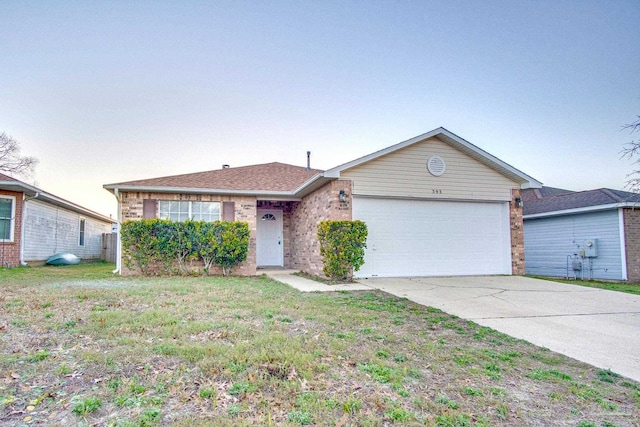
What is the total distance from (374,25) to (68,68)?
9015mm

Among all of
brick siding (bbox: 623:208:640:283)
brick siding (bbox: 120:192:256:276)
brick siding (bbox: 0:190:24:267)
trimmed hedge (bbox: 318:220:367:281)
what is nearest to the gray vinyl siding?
brick siding (bbox: 623:208:640:283)

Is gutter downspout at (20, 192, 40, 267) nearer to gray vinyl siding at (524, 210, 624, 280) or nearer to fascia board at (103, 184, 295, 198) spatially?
fascia board at (103, 184, 295, 198)

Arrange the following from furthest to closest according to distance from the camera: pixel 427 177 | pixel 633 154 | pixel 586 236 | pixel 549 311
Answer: pixel 586 236
pixel 427 177
pixel 633 154
pixel 549 311

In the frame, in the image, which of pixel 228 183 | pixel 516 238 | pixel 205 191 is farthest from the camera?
pixel 228 183

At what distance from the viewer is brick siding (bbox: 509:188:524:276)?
1138cm

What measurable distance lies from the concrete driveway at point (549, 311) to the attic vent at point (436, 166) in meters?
3.10

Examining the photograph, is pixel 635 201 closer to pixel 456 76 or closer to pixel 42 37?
pixel 456 76

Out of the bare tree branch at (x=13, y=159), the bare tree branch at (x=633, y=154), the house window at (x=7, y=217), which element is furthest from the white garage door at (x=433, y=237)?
the bare tree branch at (x=13, y=159)

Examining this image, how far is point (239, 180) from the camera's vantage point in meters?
12.8

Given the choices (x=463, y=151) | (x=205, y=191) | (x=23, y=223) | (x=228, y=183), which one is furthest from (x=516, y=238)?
(x=23, y=223)

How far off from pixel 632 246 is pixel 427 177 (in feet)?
24.2

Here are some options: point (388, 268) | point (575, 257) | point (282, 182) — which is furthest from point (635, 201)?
point (282, 182)

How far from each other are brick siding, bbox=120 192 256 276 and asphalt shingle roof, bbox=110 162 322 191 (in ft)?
1.28

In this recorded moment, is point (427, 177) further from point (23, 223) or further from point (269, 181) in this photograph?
point (23, 223)
